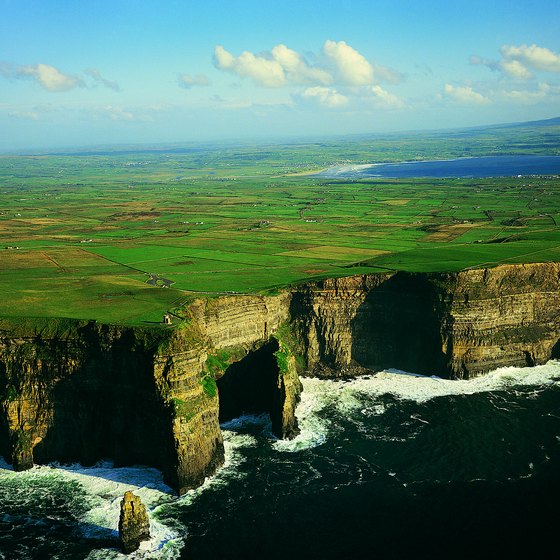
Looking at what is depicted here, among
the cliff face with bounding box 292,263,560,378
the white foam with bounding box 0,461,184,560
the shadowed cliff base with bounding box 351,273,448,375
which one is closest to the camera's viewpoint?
the white foam with bounding box 0,461,184,560

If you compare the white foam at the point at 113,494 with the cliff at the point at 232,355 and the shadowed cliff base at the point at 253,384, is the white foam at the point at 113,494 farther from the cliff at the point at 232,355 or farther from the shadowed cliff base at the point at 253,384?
the shadowed cliff base at the point at 253,384

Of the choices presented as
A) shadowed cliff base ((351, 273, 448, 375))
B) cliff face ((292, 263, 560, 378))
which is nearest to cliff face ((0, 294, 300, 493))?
cliff face ((292, 263, 560, 378))

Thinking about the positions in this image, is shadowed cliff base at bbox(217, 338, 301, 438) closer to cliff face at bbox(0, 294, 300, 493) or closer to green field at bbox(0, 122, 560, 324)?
cliff face at bbox(0, 294, 300, 493)

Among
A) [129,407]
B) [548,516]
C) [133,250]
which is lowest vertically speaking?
[548,516]

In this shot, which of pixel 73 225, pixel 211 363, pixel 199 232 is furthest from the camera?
pixel 73 225

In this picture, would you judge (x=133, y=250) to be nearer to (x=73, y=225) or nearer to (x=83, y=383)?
(x=73, y=225)

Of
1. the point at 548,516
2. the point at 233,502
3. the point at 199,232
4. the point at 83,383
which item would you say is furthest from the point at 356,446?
the point at 199,232
